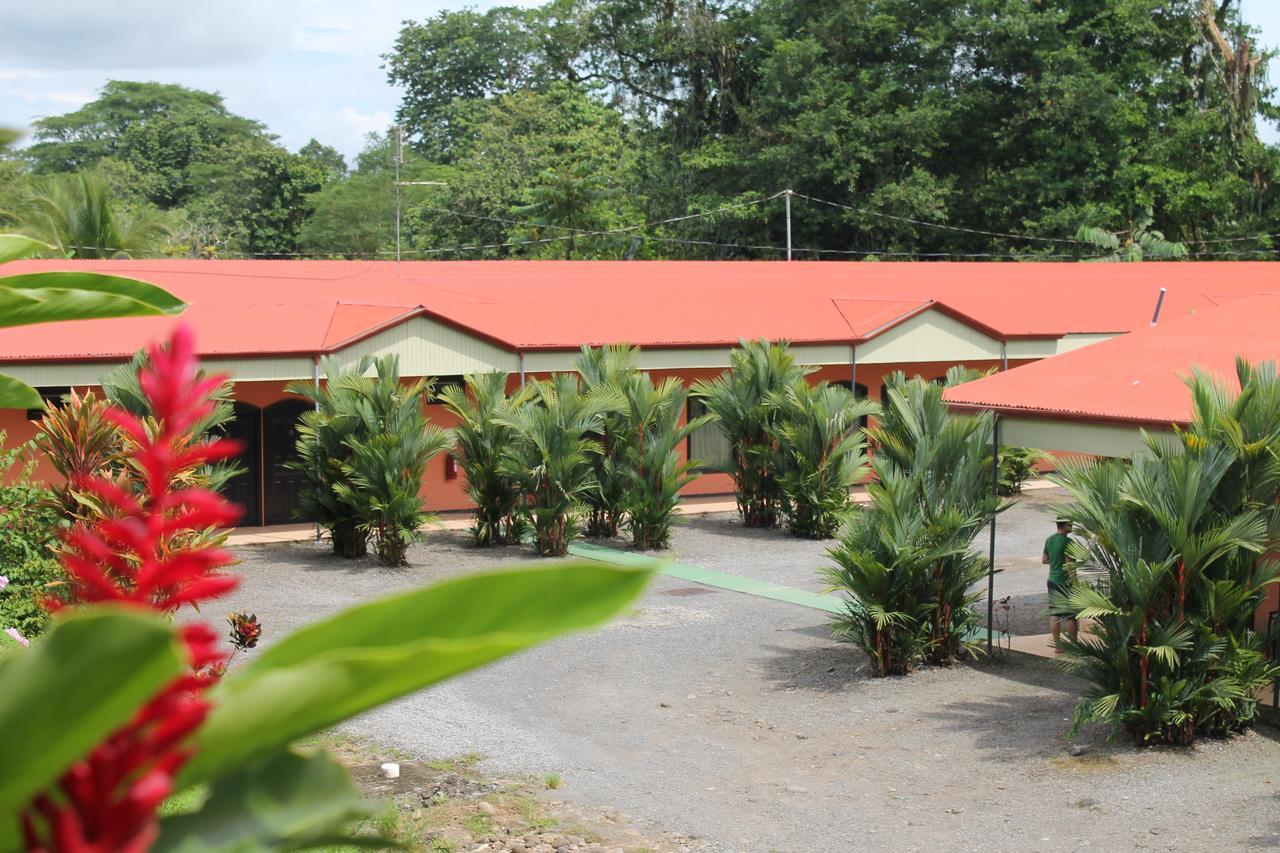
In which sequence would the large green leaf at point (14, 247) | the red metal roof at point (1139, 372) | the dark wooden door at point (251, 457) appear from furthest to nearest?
the dark wooden door at point (251, 457) < the red metal roof at point (1139, 372) < the large green leaf at point (14, 247)

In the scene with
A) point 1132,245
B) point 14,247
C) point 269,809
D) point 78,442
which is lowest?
point 78,442

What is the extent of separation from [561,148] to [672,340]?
93.4ft

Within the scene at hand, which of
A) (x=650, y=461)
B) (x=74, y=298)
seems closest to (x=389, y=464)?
(x=650, y=461)

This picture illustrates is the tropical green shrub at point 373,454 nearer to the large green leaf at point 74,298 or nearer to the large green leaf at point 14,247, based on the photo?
the large green leaf at point 14,247

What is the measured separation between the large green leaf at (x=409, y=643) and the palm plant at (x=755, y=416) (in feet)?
69.5

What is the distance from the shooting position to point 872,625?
45.6 feet

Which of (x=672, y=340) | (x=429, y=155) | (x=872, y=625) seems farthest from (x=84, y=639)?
(x=429, y=155)

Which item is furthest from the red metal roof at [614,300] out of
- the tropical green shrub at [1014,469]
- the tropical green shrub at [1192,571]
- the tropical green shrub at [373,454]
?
the tropical green shrub at [1192,571]

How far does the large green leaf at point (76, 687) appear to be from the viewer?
0.95 m

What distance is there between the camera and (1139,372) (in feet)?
46.3

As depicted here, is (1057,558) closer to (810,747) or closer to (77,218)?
(810,747)

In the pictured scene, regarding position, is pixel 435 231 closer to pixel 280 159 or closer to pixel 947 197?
pixel 280 159

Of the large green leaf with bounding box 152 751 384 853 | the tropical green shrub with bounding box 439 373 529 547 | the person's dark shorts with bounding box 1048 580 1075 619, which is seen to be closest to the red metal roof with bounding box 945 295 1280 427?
the person's dark shorts with bounding box 1048 580 1075 619

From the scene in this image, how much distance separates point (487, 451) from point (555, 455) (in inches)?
46.9
